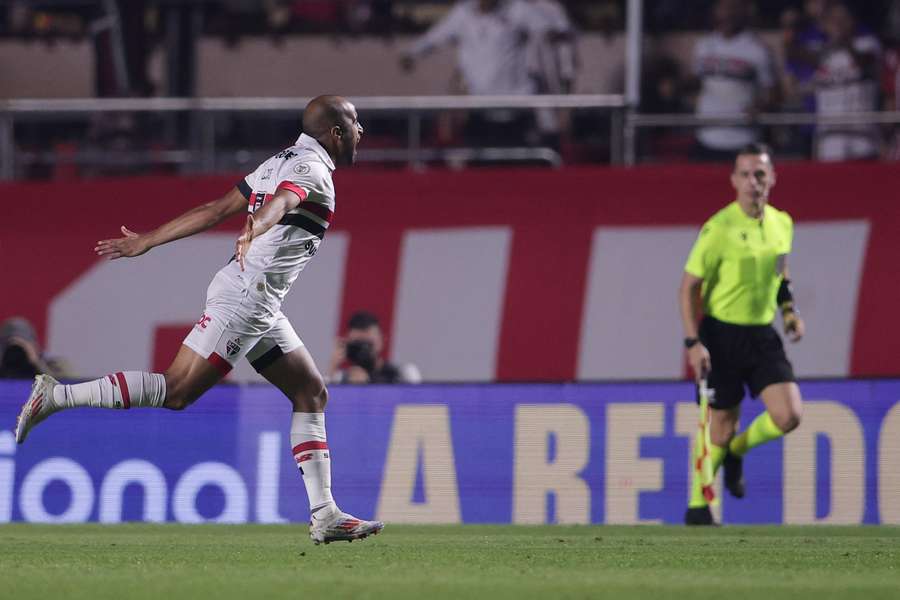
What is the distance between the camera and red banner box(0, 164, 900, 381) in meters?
13.9

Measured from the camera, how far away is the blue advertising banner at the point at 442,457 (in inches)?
444

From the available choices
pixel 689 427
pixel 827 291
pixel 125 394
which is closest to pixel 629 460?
pixel 689 427

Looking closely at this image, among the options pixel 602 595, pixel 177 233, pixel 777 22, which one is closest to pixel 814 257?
pixel 777 22

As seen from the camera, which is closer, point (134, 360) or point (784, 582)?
point (784, 582)

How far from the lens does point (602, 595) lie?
6.30 m

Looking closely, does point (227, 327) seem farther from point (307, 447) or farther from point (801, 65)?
point (801, 65)

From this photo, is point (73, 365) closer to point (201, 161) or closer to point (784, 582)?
point (201, 161)

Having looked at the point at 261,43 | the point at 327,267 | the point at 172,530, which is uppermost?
the point at 261,43

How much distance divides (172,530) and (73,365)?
4.57 m

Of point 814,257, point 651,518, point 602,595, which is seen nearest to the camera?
point 602,595

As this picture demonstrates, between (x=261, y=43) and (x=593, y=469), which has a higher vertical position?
(x=261, y=43)

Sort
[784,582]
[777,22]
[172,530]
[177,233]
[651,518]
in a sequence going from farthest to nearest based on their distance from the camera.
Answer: [777,22]
[651,518]
[172,530]
[177,233]
[784,582]

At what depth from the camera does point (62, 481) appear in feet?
37.7

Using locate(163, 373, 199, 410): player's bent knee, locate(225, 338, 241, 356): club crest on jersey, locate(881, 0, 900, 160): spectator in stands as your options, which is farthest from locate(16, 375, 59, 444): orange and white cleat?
locate(881, 0, 900, 160): spectator in stands
